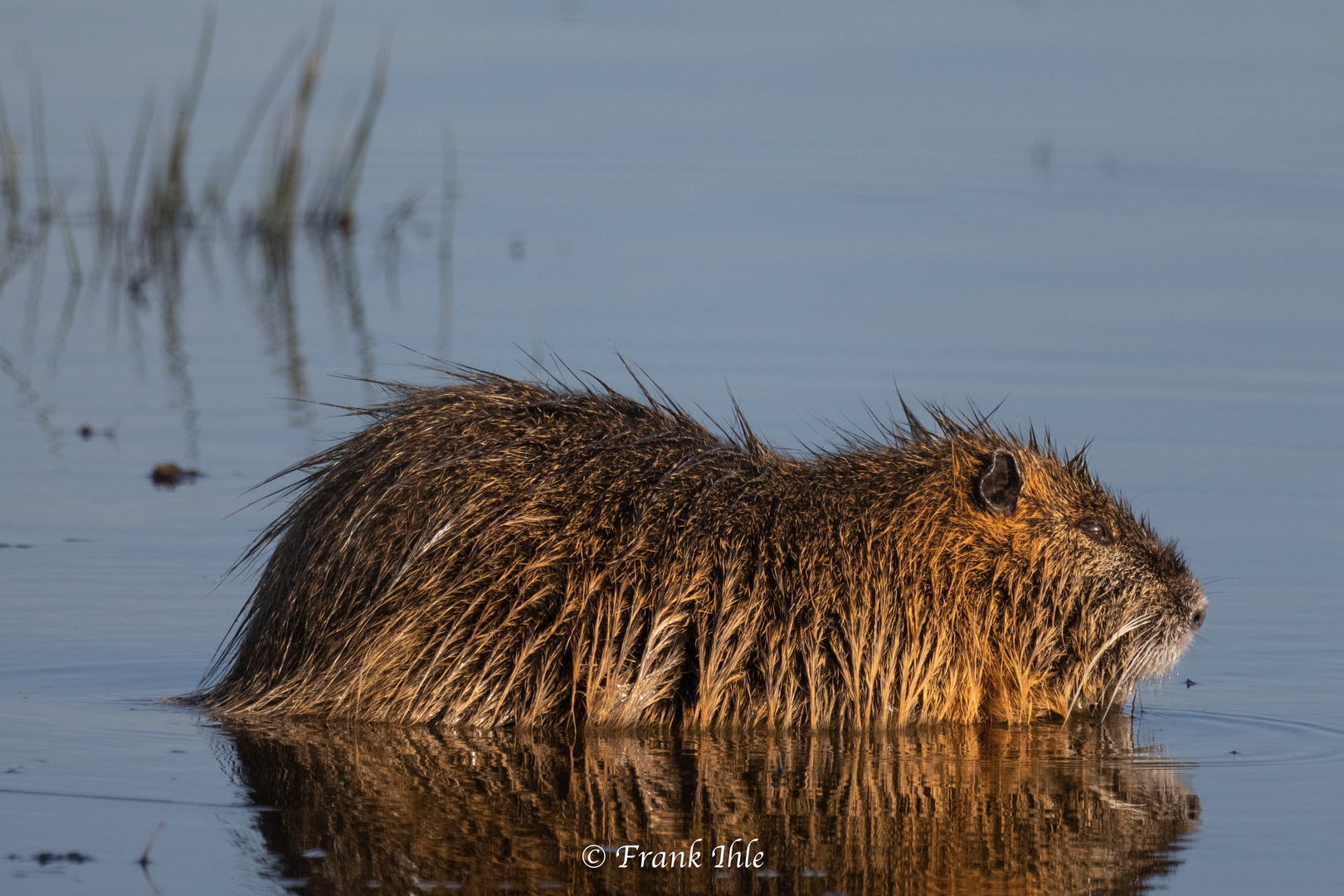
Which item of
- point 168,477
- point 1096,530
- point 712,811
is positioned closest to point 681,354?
point 168,477

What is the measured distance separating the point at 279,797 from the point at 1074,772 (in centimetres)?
202

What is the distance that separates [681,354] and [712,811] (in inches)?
193

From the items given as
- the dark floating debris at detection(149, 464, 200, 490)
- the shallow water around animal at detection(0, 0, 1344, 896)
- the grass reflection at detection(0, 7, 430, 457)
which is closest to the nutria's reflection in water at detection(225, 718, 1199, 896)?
the shallow water around animal at detection(0, 0, 1344, 896)

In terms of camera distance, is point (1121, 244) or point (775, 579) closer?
point (775, 579)

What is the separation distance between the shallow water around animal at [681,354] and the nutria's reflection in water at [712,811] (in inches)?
0.6

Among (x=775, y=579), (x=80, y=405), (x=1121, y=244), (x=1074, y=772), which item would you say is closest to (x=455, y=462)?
(x=775, y=579)

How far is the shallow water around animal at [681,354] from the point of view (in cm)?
451

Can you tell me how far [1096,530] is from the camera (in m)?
5.71

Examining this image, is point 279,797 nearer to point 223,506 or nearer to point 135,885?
point 135,885

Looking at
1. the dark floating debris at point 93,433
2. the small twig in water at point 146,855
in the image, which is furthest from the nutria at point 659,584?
the dark floating debris at point 93,433

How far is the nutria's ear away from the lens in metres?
5.52

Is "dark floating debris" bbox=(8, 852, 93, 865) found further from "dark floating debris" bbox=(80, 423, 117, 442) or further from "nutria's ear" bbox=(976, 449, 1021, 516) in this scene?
"dark floating debris" bbox=(80, 423, 117, 442)

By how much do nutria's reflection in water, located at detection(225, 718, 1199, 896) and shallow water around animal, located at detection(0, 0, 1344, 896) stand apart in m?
0.02

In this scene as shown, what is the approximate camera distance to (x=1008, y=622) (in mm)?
5527
